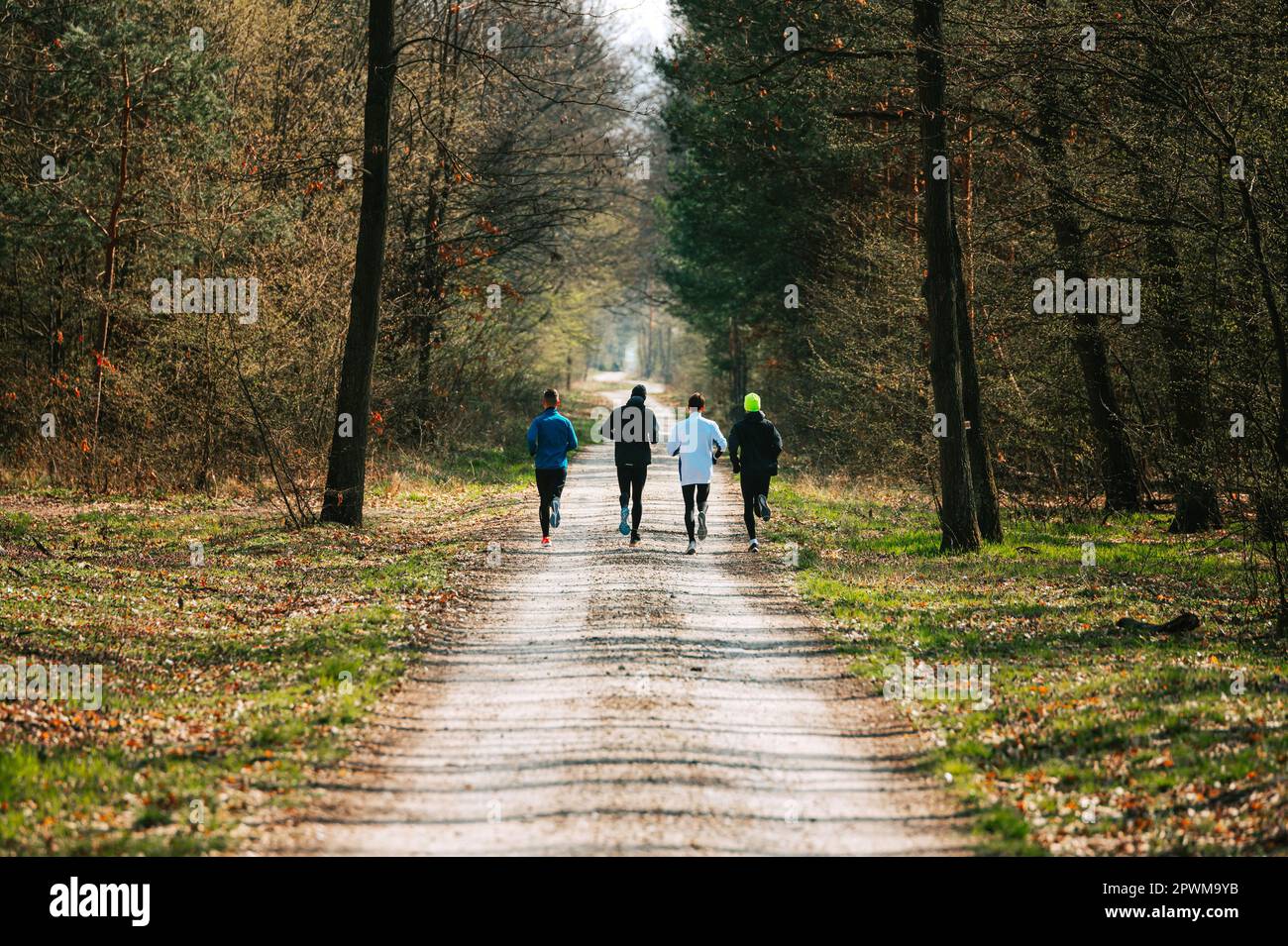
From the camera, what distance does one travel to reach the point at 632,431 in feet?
54.5

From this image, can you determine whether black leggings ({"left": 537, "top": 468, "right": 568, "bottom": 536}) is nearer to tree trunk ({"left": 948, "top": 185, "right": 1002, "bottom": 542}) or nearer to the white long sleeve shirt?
the white long sleeve shirt

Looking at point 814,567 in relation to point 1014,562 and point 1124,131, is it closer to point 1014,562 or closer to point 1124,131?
point 1014,562

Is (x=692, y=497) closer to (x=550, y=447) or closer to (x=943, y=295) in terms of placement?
(x=550, y=447)

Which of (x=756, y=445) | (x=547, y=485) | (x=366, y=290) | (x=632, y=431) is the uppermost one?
(x=366, y=290)

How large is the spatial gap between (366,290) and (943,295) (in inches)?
322

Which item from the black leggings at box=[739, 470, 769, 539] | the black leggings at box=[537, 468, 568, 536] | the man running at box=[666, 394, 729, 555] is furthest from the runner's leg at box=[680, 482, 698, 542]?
the black leggings at box=[537, 468, 568, 536]

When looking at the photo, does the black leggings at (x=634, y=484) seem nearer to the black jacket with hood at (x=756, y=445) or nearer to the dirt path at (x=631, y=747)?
the black jacket with hood at (x=756, y=445)

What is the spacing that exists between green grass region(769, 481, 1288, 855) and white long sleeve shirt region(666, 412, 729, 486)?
6.11ft

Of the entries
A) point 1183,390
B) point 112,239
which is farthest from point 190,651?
point 1183,390

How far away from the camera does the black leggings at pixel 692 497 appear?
1695 centimetres

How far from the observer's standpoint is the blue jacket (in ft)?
54.6

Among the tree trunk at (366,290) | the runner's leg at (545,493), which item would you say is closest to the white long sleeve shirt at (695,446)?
the runner's leg at (545,493)
